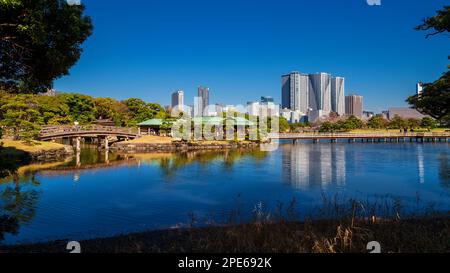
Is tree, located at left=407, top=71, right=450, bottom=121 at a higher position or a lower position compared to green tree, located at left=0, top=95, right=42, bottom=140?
lower

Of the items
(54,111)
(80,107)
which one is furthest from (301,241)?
(80,107)

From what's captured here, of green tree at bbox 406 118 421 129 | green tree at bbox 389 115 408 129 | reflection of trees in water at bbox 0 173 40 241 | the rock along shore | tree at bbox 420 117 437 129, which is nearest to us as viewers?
reflection of trees in water at bbox 0 173 40 241

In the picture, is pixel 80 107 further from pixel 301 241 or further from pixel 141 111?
pixel 301 241

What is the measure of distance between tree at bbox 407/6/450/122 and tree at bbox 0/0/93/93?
850cm

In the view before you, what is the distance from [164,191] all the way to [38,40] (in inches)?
496

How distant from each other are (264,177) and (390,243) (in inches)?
630

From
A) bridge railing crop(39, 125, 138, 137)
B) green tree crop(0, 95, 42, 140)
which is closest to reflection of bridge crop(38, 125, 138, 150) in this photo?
bridge railing crop(39, 125, 138, 137)

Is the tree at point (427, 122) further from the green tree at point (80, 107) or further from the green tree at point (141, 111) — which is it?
the green tree at point (80, 107)

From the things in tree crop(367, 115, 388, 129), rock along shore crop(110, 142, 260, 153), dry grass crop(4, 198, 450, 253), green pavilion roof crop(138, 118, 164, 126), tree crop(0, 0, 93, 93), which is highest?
tree crop(367, 115, 388, 129)

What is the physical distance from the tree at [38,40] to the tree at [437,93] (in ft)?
27.9

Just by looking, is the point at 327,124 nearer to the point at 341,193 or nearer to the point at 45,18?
the point at 341,193

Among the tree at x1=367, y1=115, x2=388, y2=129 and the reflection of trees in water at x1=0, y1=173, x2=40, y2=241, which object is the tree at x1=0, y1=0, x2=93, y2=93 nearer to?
the reflection of trees in water at x1=0, y1=173, x2=40, y2=241

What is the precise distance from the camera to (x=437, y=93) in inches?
328

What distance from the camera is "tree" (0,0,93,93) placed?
5.20m
